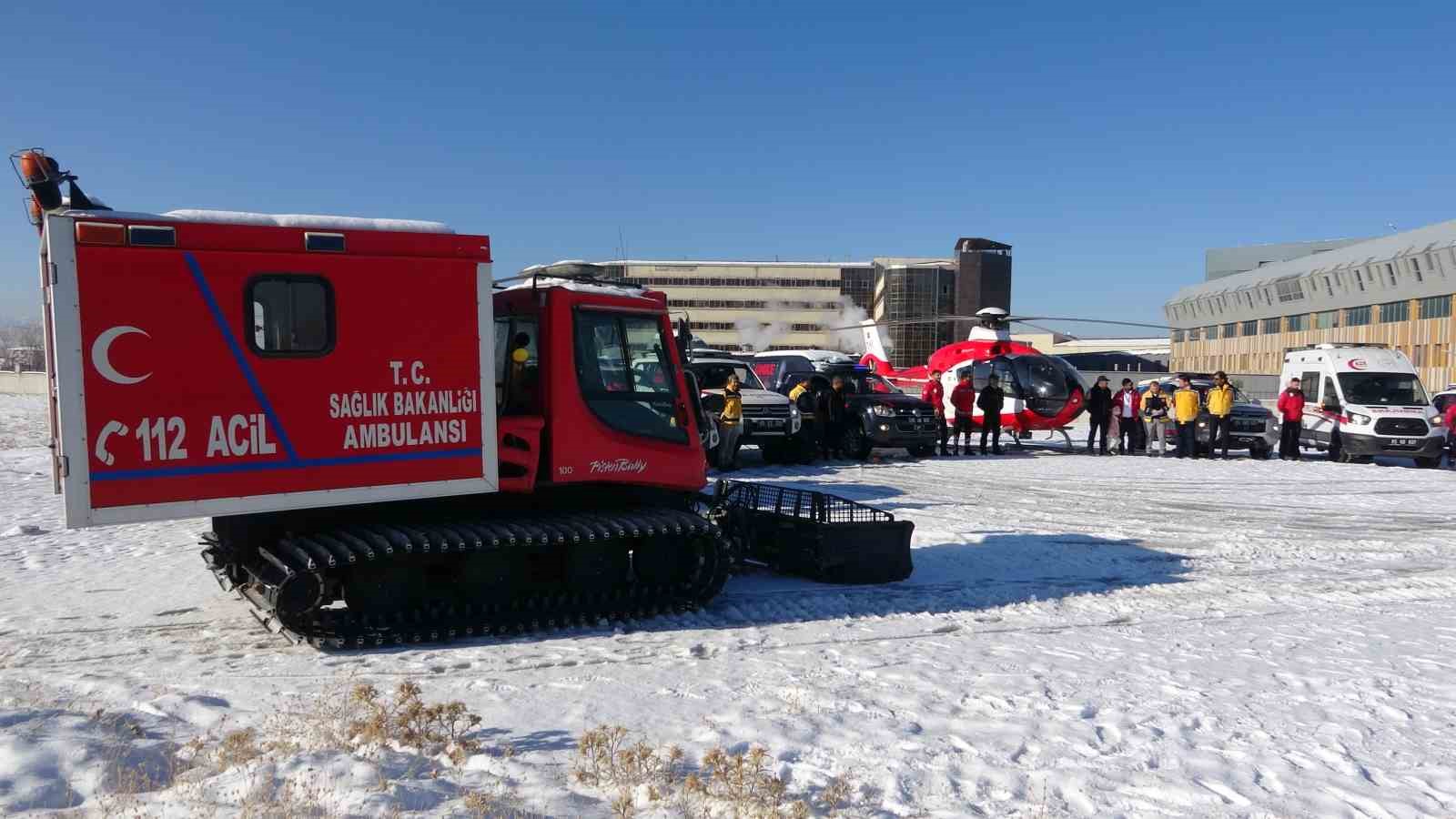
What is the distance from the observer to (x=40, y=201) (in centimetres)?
574

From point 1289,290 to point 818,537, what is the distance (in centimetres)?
6215

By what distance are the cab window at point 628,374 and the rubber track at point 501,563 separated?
2.18ft

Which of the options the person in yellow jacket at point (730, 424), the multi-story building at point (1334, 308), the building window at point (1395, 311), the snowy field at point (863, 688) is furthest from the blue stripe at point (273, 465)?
the building window at point (1395, 311)

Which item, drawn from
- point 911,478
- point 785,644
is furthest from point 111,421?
point 911,478

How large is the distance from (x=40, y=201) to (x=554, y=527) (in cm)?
357

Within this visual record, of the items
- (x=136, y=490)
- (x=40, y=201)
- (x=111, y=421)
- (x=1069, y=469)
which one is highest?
(x=40, y=201)

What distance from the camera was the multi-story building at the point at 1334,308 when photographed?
4666 centimetres

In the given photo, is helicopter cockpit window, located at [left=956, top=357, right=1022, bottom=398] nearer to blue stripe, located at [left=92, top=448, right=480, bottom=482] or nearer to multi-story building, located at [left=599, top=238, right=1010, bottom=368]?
blue stripe, located at [left=92, top=448, right=480, bottom=482]

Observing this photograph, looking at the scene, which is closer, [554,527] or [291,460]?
[291,460]

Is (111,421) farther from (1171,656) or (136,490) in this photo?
(1171,656)

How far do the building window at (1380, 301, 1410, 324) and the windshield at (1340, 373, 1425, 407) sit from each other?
34.6m

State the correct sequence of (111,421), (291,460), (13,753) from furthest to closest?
(291,460), (111,421), (13,753)

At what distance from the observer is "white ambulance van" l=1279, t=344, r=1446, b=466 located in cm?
1964

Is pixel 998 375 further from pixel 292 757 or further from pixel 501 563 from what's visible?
pixel 292 757
